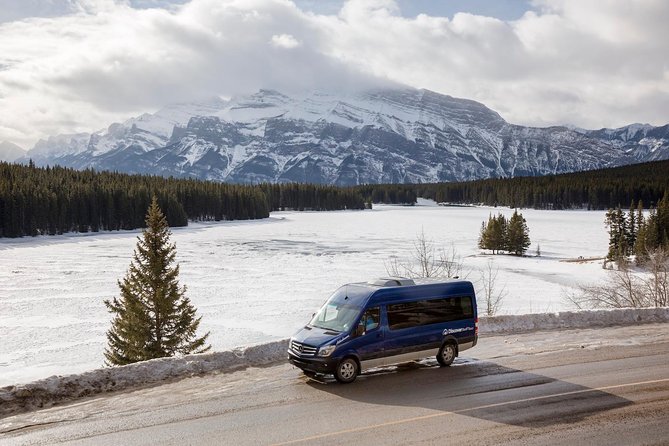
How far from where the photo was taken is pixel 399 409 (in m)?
12.8

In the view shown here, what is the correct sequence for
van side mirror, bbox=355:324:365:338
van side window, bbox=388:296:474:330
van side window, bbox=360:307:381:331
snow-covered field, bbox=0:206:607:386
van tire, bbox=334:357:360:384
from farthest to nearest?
snow-covered field, bbox=0:206:607:386 < van side window, bbox=388:296:474:330 < van side window, bbox=360:307:381:331 < van side mirror, bbox=355:324:365:338 < van tire, bbox=334:357:360:384

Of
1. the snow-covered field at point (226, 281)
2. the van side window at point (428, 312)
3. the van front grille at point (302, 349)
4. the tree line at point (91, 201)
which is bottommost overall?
the snow-covered field at point (226, 281)

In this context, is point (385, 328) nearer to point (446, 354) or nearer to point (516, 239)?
point (446, 354)

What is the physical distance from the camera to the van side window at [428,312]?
1590 cm

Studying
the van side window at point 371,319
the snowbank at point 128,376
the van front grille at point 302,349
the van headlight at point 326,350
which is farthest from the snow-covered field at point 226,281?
the van side window at point 371,319

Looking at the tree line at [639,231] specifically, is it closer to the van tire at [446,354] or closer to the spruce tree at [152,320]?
the van tire at [446,354]

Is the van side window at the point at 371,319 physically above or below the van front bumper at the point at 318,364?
above

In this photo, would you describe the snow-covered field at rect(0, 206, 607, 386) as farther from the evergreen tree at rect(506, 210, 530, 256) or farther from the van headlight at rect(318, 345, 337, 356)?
the van headlight at rect(318, 345, 337, 356)

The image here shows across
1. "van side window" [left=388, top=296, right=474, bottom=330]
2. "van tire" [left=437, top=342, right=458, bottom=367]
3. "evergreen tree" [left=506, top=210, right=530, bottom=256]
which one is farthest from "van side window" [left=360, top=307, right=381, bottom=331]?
"evergreen tree" [left=506, top=210, right=530, bottom=256]

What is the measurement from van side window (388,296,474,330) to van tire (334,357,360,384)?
158 cm

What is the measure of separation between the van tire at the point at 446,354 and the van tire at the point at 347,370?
2991 millimetres

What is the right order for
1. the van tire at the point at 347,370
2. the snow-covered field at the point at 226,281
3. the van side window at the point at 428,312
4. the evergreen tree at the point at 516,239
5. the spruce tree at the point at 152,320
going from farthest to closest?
the evergreen tree at the point at 516,239, the snow-covered field at the point at 226,281, the spruce tree at the point at 152,320, the van side window at the point at 428,312, the van tire at the point at 347,370

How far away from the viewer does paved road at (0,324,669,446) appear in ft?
36.6

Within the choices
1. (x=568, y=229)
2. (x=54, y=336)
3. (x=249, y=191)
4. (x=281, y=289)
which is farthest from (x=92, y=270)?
(x=249, y=191)
